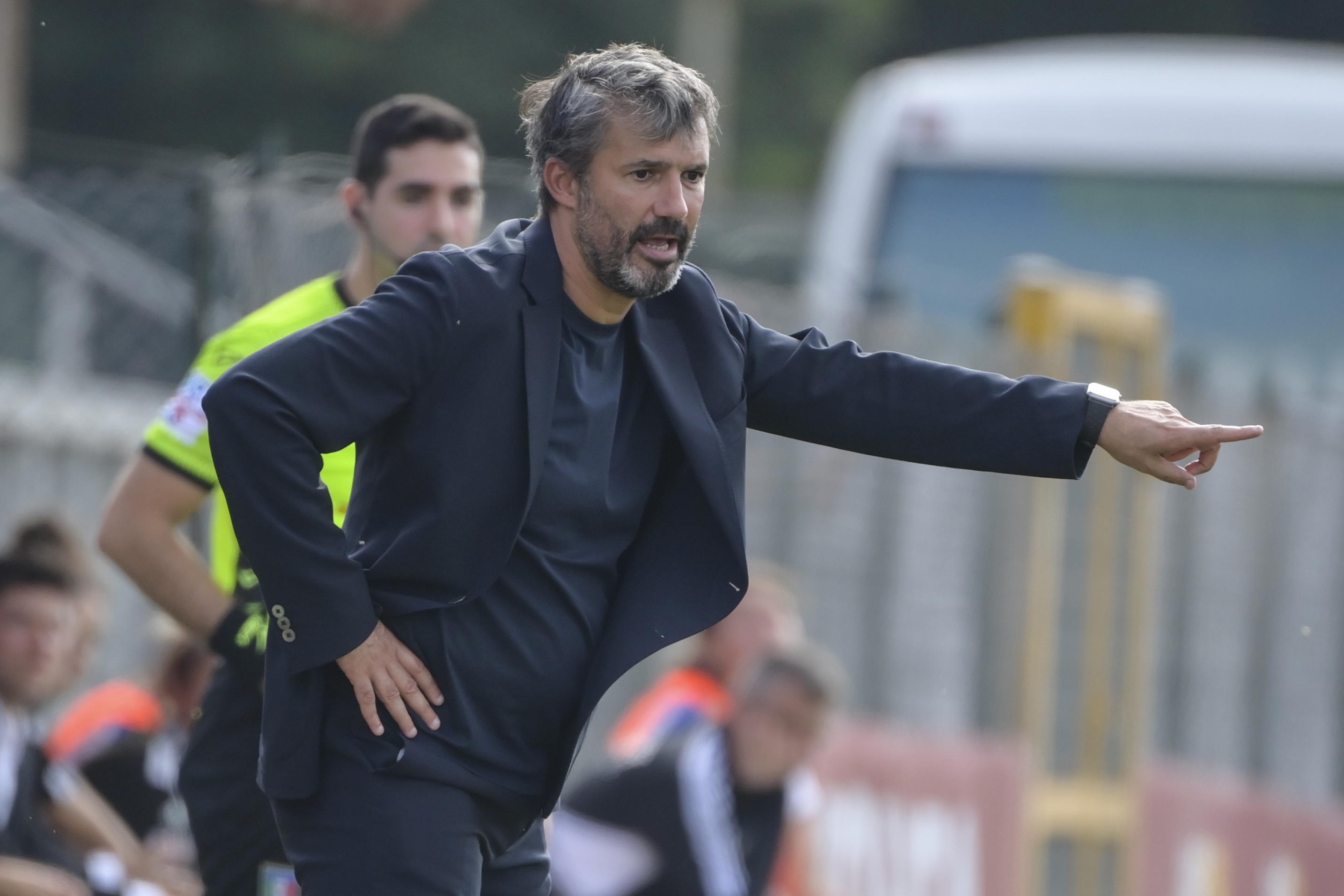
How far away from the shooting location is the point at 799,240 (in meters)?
12.1

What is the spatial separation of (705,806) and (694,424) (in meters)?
3.40

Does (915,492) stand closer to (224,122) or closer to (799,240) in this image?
(799,240)

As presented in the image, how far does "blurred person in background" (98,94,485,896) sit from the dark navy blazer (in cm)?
81

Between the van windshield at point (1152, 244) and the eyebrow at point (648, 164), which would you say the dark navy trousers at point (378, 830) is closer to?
the eyebrow at point (648, 164)

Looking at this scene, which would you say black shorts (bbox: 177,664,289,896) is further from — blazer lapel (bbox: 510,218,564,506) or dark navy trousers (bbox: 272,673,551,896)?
blazer lapel (bbox: 510,218,564,506)

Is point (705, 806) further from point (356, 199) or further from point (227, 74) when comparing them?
point (227, 74)

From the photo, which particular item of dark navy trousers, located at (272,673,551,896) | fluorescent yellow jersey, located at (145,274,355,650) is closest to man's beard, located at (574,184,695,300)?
dark navy trousers, located at (272,673,551,896)

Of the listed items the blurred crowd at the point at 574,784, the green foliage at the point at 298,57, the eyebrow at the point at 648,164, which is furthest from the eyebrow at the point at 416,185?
the green foliage at the point at 298,57

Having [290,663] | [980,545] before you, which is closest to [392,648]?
[290,663]

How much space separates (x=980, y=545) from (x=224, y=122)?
20073 mm

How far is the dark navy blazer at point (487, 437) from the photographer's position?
3.23 meters

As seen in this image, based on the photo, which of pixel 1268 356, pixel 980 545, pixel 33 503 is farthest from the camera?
pixel 1268 356

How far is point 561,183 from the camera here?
137 inches

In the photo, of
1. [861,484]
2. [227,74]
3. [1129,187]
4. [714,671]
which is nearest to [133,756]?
[714,671]
